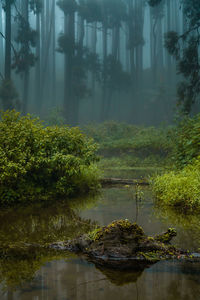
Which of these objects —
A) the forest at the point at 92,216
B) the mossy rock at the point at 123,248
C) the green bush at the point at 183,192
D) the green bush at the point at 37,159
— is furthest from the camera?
the green bush at the point at 37,159

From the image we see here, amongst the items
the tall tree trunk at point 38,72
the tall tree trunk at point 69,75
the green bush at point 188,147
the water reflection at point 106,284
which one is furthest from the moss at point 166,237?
the tall tree trunk at point 38,72

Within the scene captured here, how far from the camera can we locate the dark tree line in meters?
42.0

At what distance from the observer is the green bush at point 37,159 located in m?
7.45

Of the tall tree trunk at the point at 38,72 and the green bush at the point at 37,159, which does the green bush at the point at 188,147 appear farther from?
the tall tree trunk at the point at 38,72

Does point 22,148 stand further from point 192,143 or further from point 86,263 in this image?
point 192,143

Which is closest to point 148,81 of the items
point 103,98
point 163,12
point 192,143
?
point 103,98

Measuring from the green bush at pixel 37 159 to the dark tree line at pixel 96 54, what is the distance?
3276 cm

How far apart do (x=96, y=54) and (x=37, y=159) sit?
38638 mm

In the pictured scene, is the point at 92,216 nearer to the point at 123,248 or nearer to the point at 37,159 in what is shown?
the point at 37,159

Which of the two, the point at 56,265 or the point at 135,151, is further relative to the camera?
the point at 135,151

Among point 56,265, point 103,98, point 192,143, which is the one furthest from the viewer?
point 103,98

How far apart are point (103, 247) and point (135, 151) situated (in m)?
19.1

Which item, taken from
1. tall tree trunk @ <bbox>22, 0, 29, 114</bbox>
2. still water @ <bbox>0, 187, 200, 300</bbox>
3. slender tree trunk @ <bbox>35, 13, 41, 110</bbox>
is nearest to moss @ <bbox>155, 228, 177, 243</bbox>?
still water @ <bbox>0, 187, 200, 300</bbox>

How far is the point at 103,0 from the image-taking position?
1742 inches
